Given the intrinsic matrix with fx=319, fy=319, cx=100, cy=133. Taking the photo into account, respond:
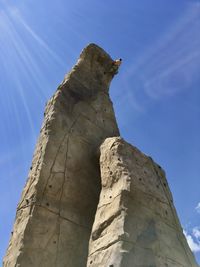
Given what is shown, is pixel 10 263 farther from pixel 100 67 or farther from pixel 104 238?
pixel 100 67

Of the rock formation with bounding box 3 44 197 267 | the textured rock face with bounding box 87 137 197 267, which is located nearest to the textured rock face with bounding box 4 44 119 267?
the rock formation with bounding box 3 44 197 267

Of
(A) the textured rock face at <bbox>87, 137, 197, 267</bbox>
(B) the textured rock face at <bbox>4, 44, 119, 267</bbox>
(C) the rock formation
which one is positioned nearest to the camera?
(A) the textured rock face at <bbox>87, 137, 197, 267</bbox>

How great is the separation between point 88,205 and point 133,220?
150 cm

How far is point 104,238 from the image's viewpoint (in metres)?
4.16

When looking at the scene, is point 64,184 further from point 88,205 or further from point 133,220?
point 133,220

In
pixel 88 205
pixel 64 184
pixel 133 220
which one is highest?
pixel 64 184

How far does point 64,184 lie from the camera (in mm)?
5430

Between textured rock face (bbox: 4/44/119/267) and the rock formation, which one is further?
textured rock face (bbox: 4/44/119/267)

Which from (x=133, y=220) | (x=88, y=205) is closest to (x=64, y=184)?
(x=88, y=205)

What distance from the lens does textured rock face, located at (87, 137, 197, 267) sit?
3892 millimetres

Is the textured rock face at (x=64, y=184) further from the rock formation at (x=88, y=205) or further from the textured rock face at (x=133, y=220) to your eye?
the textured rock face at (x=133, y=220)

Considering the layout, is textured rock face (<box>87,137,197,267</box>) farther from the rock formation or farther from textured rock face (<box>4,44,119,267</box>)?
textured rock face (<box>4,44,119,267</box>)

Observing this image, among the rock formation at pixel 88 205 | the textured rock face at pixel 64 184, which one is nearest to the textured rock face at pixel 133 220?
the rock formation at pixel 88 205

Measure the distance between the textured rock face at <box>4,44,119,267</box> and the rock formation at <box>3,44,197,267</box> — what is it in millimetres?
14
